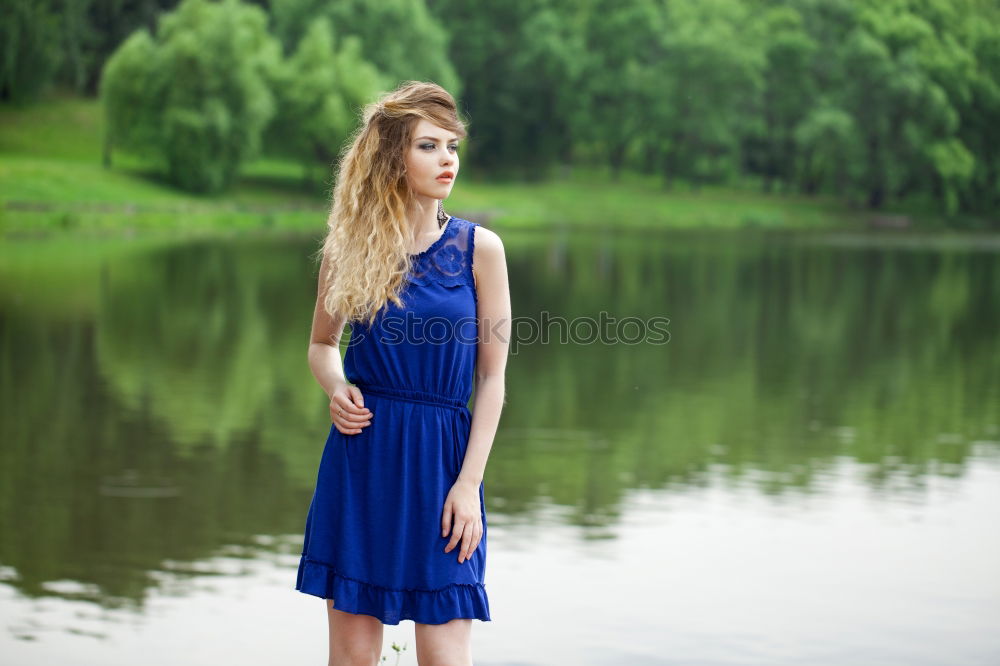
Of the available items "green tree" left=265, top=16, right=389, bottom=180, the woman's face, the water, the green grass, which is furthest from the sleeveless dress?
"green tree" left=265, top=16, right=389, bottom=180

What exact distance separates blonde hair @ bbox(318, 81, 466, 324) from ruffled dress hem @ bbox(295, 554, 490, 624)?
69cm

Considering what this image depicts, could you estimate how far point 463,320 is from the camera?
352 cm

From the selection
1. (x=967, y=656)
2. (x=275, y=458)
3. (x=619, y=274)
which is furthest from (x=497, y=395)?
(x=619, y=274)

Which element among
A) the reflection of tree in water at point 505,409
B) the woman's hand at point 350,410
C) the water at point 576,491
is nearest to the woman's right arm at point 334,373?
the woman's hand at point 350,410

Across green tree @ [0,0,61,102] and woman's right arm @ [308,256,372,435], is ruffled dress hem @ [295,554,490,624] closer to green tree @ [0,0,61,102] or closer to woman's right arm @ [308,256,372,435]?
woman's right arm @ [308,256,372,435]

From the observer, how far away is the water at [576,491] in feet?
22.9

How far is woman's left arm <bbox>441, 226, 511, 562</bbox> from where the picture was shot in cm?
349

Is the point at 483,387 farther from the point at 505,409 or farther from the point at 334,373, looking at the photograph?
the point at 505,409

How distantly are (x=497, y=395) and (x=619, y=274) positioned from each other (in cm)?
2790

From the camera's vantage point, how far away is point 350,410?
351 cm

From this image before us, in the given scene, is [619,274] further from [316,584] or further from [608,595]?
[316,584]

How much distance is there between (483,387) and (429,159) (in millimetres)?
620

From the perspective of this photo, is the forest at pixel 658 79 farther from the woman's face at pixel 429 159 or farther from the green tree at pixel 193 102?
the woman's face at pixel 429 159

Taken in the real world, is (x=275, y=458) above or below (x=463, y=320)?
below
